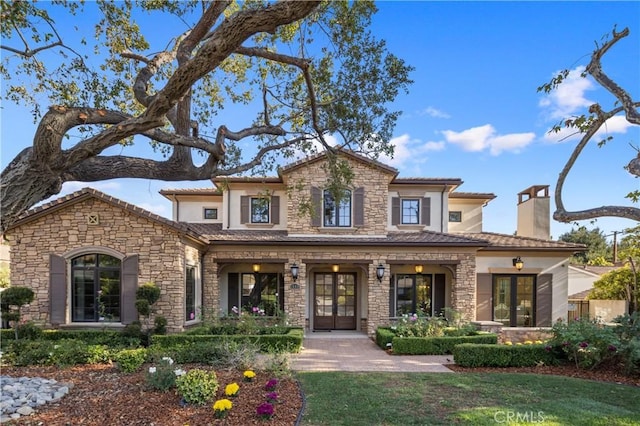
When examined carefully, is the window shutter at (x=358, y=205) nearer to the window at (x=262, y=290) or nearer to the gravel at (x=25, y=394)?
the window at (x=262, y=290)

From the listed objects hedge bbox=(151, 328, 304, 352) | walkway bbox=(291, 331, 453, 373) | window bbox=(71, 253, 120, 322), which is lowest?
walkway bbox=(291, 331, 453, 373)

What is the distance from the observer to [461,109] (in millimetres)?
10438

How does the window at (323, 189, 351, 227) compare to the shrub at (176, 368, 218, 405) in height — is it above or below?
above

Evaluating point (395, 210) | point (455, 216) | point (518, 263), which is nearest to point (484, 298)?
point (518, 263)

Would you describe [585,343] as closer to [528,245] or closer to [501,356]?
[501,356]

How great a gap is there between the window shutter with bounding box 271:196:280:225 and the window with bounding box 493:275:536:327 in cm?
908

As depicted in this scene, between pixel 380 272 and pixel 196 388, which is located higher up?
pixel 380 272

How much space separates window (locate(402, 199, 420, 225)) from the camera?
15.0 m

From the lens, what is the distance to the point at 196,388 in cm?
552

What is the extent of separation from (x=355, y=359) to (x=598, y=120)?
8.08 metres

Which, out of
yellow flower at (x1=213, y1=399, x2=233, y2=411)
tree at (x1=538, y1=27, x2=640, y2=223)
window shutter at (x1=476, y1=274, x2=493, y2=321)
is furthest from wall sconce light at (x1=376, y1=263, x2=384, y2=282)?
yellow flower at (x1=213, y1=399, x2=233, y2=411)

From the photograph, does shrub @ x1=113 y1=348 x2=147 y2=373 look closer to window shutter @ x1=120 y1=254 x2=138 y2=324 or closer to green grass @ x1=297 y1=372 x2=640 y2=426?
window shutter @ x1=120 y1=254 x2=138 y2=324

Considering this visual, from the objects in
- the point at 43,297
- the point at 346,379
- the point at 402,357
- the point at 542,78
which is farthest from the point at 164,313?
the point at 542,78

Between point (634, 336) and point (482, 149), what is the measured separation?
33.3 feet
